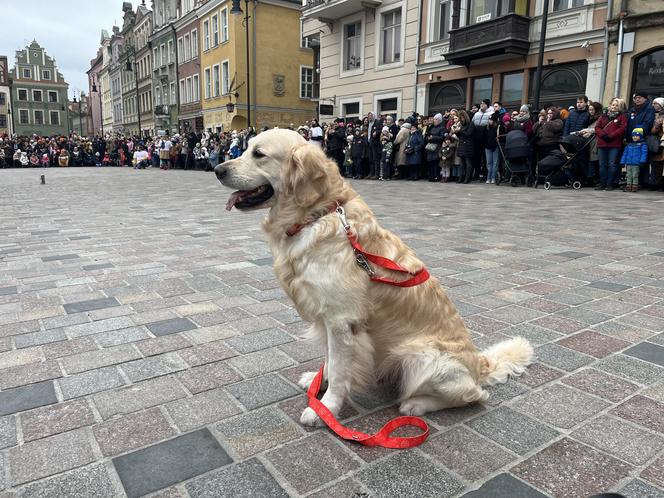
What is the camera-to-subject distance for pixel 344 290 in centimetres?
233

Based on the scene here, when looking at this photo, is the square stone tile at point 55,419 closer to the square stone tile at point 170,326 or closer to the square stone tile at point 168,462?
the square stone tile at point 168,462

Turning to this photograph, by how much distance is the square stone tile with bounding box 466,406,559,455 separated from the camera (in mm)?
2287

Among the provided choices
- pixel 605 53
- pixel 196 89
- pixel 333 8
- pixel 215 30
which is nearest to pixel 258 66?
pixel 215 30

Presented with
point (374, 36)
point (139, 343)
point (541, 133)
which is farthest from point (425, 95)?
point (139, 343)

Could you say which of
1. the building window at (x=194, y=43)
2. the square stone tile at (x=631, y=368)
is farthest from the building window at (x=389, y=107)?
the building window at (x=194, y=43)

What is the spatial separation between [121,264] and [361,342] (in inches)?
164

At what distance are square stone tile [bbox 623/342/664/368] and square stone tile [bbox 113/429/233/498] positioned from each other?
260 cm

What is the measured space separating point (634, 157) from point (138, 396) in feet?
42.8

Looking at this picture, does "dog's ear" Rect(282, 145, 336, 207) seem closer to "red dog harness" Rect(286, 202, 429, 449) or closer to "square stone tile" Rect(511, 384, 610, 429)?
"red dog harness" Rect(286, 202, 429, 449)

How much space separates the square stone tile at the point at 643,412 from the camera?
244cm

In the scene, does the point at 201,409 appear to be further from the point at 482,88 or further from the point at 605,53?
the point at 482,88

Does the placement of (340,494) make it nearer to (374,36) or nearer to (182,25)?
(374,36)

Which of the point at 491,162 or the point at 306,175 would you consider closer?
the point at 306,175

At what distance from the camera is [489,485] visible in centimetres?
200
